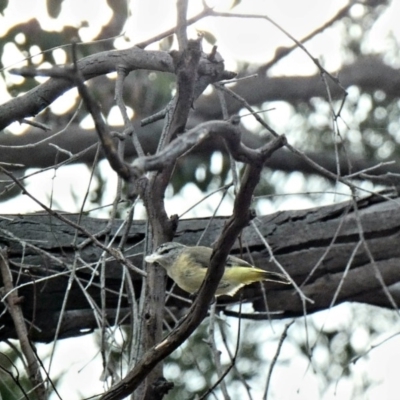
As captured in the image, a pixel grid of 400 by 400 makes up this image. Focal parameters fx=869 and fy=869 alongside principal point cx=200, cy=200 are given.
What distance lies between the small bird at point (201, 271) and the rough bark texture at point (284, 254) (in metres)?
0.40

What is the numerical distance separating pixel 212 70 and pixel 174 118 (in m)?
0.26

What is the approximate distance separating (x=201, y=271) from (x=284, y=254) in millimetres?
643

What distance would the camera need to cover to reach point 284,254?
12.4 feet

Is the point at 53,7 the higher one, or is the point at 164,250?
the point at 53,7

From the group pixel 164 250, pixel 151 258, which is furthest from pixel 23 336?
pixel 151 258

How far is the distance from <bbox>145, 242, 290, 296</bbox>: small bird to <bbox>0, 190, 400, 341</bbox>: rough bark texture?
1.33ft

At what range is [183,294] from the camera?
391 centimetres

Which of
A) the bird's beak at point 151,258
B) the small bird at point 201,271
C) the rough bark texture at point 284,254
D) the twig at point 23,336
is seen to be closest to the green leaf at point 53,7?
the rough bark texture at point 284,254

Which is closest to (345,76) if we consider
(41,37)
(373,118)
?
(373,118)

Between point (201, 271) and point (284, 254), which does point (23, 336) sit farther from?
point (284, 254)

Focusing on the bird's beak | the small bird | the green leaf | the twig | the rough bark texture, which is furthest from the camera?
the rough bark texture

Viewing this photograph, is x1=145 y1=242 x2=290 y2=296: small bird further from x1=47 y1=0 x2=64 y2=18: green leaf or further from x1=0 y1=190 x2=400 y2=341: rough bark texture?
x1=47 y1=0 x2=64 y2=18: green leaf

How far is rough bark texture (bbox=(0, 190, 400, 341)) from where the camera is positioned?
359 cm

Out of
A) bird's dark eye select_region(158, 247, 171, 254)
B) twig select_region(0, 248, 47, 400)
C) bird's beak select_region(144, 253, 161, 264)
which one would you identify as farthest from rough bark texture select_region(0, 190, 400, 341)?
bird's beak select_region(144, 253, 161, 264)
